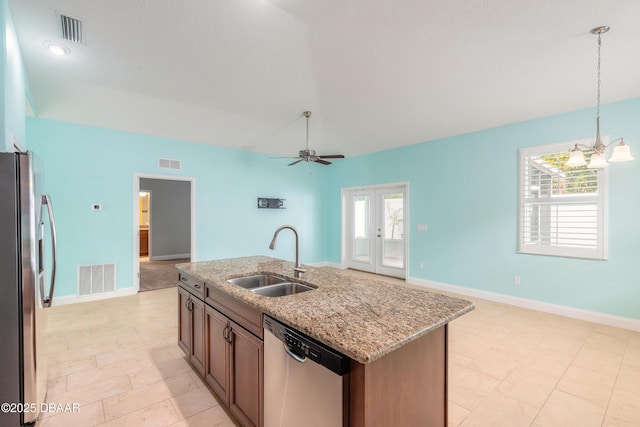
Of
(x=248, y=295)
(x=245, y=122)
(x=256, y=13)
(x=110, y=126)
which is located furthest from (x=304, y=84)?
(x=110, y=126)

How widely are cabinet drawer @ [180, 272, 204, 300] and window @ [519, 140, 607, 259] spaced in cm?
432

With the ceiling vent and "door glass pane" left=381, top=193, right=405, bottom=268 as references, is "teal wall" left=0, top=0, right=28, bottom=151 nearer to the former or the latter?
the ceiling vent

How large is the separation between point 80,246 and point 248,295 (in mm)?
4164

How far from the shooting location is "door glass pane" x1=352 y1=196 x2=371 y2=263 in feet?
21.7

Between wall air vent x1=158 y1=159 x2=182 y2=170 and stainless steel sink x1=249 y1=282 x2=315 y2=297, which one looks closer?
stainless steel sink x1=249 y1=282 x2=315 y2=297

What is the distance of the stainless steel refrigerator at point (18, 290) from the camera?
1.50 meters

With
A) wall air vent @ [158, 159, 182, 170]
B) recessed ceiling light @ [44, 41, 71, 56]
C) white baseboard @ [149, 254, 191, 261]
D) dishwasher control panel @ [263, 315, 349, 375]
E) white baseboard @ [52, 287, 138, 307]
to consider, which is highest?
recessed ceiling light @ [44, 41, 71, 56]

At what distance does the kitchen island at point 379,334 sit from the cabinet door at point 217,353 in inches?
4.8

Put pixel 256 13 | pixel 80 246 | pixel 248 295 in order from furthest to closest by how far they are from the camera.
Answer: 1. pixel 80 246
2. pixel 256 13
3. pixel 248 295

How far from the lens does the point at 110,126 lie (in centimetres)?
440

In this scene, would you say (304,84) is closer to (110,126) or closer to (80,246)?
(110,126)

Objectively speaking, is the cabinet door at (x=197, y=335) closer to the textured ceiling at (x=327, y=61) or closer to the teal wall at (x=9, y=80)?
the teal wall at (x=9, y=80)

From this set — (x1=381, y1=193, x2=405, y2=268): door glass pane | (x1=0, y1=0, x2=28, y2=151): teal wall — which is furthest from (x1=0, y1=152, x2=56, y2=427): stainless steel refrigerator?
(x1=381, y1=193, x2=405, y2=268): door glass pane

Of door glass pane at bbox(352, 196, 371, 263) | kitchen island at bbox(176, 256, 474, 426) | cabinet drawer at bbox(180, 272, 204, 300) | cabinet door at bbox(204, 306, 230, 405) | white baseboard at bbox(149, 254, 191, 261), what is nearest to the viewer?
kitchen island at bbox(176, 256, 474, 426)
